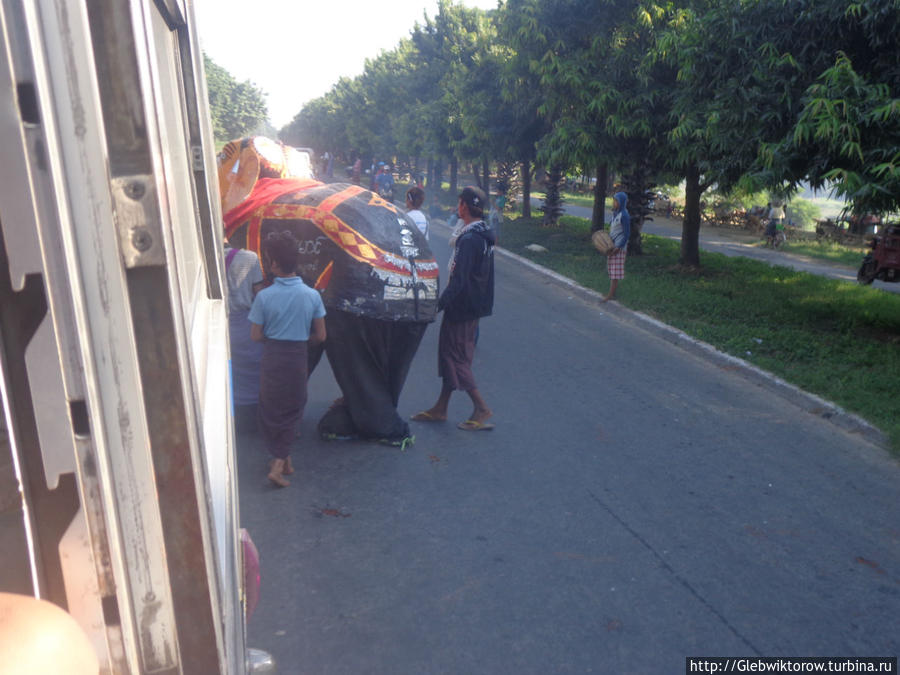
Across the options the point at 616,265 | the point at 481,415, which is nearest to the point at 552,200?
the point at 616,265

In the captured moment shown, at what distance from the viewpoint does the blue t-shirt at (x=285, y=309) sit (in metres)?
4.44

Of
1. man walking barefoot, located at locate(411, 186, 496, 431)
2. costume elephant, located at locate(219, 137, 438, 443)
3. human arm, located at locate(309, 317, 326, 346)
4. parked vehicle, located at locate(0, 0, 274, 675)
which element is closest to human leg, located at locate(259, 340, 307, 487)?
human arm, located at locate(309, 317, 326, 346)

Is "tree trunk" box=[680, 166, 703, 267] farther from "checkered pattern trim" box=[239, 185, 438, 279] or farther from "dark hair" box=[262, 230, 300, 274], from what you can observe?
"dark hair" box=[262, 230, 300, 274]

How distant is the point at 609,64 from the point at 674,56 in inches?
115

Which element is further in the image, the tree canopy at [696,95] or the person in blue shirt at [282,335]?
the tree canopy at [696,95]

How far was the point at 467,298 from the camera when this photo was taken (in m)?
5.53

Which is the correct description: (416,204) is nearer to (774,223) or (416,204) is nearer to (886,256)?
(886,256)

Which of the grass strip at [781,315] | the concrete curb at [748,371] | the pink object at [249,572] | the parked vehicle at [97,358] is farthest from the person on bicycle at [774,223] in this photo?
the parked vehicle at [97,358]

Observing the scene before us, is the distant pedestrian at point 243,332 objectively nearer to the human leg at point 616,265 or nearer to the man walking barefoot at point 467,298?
the man walking barefoot at point 467,298

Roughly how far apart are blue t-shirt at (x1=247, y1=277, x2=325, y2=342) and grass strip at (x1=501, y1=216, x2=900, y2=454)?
4.51 meters

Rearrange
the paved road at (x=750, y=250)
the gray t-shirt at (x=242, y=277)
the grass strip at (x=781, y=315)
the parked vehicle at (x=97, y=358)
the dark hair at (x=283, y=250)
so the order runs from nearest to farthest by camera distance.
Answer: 1. the parked vehicle at (x=97, y=358)
2. the dark hair at (x=283, y=250)
3. the gray t-shirt at (x=242, y=277)
4. the grass strip at (x=781, y=315)
5. the paved road at (x=750, y=250)

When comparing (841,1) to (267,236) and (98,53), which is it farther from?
(98,53)

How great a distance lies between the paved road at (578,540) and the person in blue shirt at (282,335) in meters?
0.38

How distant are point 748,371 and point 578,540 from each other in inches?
171
